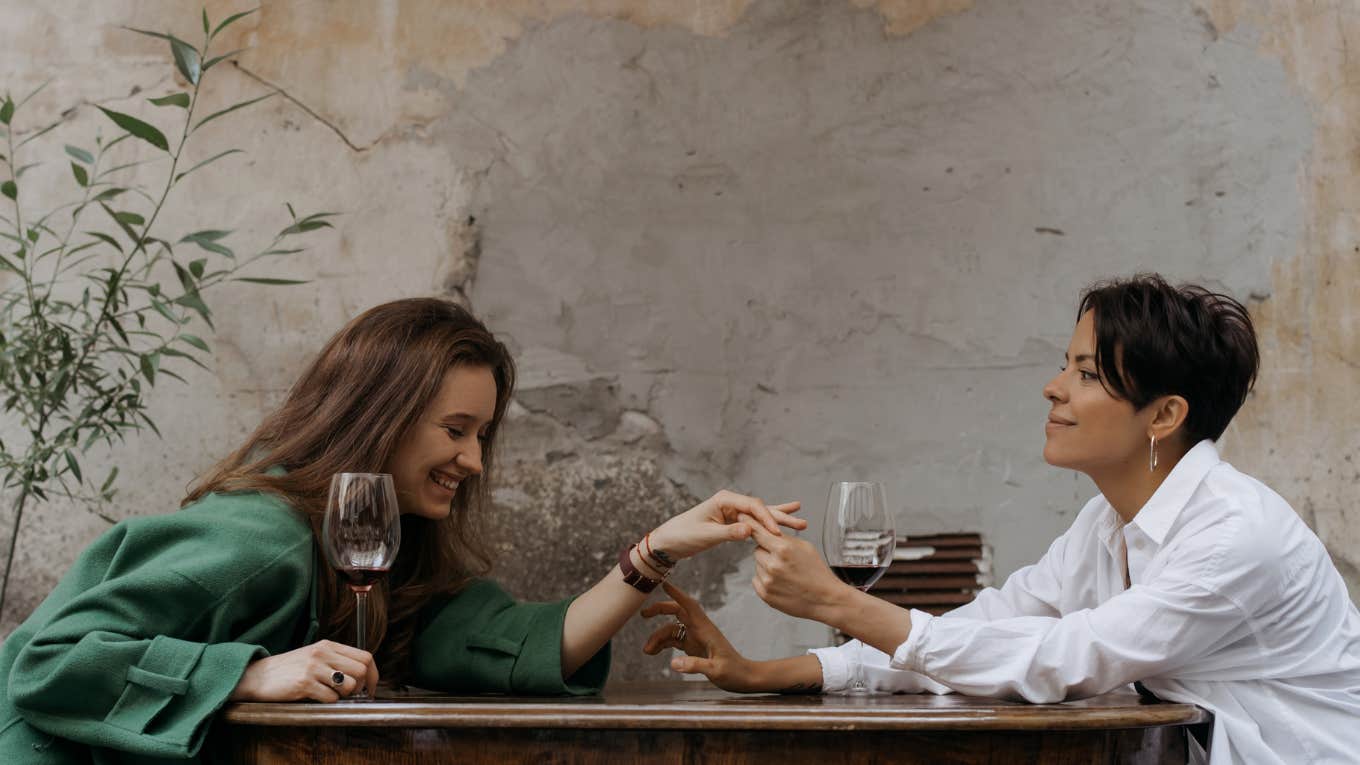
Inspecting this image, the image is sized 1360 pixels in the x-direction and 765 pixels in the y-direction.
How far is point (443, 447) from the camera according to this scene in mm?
2098

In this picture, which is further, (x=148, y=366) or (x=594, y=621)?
(x=148, y=366)

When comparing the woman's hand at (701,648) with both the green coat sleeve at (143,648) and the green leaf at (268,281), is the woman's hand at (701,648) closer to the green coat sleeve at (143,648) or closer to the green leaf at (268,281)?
the green coat sleeve at (143,648)

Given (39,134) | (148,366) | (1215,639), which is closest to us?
(1215,639)

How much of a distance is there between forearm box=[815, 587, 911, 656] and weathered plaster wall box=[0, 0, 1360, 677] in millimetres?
1558

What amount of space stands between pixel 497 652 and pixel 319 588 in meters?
0.30

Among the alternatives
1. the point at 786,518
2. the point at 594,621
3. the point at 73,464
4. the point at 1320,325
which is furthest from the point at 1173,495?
the point at 73,464

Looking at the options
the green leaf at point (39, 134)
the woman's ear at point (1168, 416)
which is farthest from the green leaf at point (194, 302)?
the woman's ear at point (1168, 416)

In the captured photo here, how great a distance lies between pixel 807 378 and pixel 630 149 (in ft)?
2.52

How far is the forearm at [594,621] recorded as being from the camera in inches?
81.4

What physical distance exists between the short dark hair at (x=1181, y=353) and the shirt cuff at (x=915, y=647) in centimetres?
51

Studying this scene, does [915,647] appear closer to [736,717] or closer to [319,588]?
[736,717]

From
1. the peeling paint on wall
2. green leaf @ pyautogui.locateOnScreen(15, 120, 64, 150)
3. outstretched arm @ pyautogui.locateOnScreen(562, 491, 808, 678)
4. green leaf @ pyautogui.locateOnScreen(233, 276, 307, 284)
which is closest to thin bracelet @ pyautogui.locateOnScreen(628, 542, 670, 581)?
outstretched arm @ pyautogui.locateOnScreen(562, 491, 808, 678)

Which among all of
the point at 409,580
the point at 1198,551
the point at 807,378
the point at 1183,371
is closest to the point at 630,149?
the point at 807,378

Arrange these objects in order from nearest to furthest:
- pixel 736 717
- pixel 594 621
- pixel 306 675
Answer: pixel 736 717
pixel 306 675
pixel 594 621
